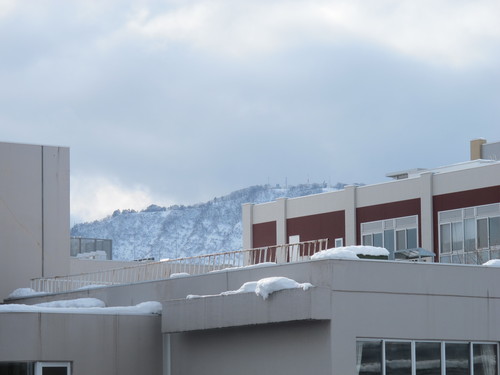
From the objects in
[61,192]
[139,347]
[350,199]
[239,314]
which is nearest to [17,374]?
[139,347]

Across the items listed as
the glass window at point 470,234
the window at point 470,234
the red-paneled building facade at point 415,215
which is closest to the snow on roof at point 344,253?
the window at point 470,234

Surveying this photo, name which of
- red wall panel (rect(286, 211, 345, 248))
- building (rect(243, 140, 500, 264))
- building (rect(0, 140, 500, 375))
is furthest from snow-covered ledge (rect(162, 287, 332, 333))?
red wall panel (rect(286, 211, 345, 248))

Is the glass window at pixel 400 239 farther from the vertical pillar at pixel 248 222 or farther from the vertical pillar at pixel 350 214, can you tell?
the vertical pillar at pixel 248 222

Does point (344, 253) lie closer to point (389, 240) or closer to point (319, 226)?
point (389, 240)

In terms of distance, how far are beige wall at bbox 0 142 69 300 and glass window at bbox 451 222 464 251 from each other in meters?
21.4

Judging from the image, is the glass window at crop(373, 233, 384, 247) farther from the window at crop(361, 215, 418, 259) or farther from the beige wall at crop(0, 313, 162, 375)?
the beige wall at crop(0, 313, 162, 375)

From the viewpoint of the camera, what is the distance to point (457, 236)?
51.6 m

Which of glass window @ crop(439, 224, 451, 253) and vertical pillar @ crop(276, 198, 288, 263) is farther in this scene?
vertical pillar @ crop(276, 198, 288, 263)

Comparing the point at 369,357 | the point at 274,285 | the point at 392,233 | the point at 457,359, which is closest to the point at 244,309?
the point at 274,285

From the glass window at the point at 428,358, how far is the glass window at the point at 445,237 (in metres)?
28.9

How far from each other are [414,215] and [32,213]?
2346cm

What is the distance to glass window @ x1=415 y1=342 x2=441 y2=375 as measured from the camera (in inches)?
911

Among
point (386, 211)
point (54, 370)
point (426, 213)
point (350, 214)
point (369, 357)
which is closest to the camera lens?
point (369, 357)

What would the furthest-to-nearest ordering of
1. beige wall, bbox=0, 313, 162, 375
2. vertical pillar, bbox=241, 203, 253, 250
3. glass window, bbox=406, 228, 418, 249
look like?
vertical pillar, bbox=241, 203, 253, 250 < glass window, bbox=406, 228, 418, 249 < beige wall, bbox=0, 313, 162, 375
